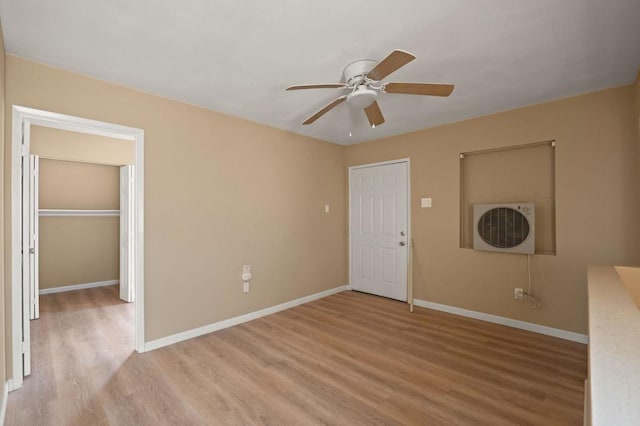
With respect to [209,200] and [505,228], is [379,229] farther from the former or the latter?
[209,200]

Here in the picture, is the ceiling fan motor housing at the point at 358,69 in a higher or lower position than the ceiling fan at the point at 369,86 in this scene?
higher

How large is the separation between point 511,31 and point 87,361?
4.20m

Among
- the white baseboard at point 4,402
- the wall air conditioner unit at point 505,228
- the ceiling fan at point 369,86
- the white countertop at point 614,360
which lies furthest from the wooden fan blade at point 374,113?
the white baseboard at point 4,402

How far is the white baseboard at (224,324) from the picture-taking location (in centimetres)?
286

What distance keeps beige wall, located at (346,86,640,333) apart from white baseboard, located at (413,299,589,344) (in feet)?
0.17

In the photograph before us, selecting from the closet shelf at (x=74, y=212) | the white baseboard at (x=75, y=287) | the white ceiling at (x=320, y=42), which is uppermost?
the white ceiling at (x=320, y=42)

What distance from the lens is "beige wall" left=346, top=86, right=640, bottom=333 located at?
2723mm

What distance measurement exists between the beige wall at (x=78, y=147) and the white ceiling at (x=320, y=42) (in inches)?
A: 103

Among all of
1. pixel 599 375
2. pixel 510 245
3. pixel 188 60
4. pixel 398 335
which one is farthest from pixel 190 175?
pixel 510 245

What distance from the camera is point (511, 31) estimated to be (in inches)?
74.2

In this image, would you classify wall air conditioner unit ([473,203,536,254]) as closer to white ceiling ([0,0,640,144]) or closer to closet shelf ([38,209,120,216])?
white ceiling ([0,0,640,144])

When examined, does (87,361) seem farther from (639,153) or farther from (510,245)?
(639,153)

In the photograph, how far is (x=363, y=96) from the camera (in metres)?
2.25

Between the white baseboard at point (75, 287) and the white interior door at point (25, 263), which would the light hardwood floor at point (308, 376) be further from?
the white baseboard at point (75, 287)
